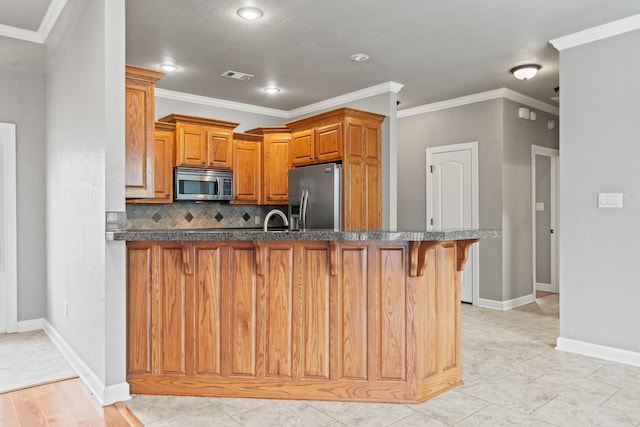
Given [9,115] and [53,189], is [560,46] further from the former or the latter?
[9,115]

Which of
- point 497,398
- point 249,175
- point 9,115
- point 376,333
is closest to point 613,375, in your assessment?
point 497,398

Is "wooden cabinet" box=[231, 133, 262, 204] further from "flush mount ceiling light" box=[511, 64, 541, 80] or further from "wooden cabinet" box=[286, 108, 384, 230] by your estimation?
"flush mount ceiling light" box=[511, 64, 541, 80]

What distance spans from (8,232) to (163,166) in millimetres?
1681

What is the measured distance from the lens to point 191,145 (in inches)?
210

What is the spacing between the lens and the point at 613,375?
3236 millimetres

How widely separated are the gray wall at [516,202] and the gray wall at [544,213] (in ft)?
3.13

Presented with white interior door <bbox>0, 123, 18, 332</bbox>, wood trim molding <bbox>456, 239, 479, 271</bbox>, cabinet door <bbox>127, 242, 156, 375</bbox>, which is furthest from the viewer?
white interior door <bbox>0, 123, 18, 332</bbox>

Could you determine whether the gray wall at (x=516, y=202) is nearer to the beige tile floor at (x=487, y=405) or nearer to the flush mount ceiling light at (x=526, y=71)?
the flush mount ceiling light at (x=526, y=71)

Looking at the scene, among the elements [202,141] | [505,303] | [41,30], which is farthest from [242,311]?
[505,303]

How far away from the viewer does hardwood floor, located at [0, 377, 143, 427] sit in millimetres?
2432

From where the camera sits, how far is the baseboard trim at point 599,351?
3.47 meters

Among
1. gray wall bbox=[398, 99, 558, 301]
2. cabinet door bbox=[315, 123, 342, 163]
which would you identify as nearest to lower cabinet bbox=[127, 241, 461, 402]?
cabinet door bbox=[315, 123, 342, 163]

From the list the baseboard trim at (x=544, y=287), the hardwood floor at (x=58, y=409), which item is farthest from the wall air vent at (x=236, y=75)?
the baseboard trim at (x=544, y=287)

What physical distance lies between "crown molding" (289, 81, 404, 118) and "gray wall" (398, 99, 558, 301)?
1170mm
